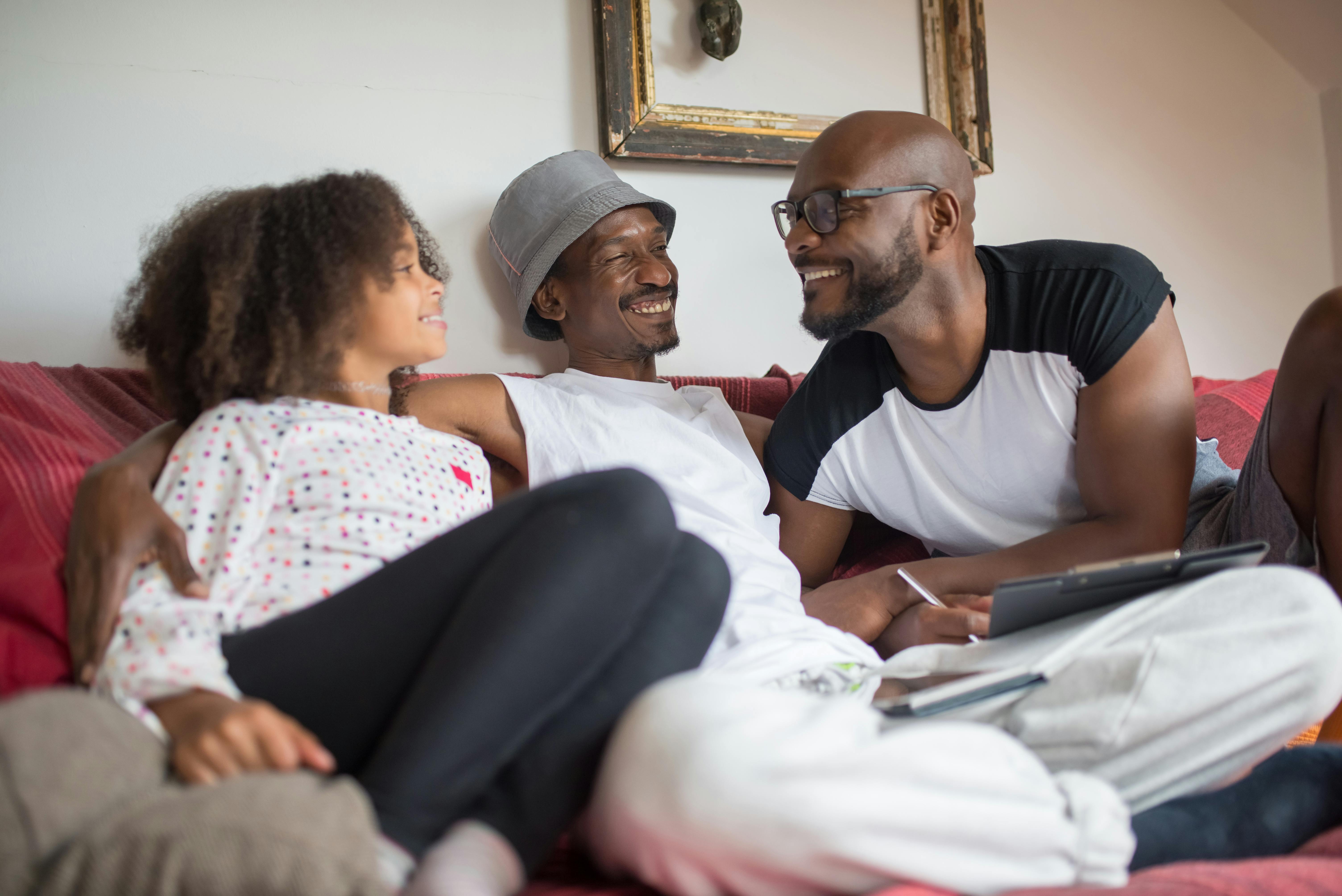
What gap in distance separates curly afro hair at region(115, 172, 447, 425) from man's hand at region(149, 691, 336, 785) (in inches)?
16.7

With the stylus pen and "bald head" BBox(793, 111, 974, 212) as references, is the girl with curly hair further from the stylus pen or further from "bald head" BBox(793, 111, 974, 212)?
"bald head" BBox(793, 111, 974, 212)

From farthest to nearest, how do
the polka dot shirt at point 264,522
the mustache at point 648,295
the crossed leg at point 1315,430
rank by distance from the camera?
1. the mustache at point 648,295
2. the crossed leg at point 1315,430
3. the polka dot shirt at point 264,522

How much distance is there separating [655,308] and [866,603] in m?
0.62

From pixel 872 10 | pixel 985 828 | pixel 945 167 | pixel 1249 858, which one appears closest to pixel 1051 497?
pixel 945 167

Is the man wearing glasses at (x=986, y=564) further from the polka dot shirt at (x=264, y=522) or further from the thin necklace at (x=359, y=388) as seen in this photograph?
the thin necklace at (x=359, y=388)

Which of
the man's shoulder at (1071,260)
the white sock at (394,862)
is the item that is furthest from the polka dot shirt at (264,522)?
the man's shoulder at (1071,260)

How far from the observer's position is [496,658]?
2.50 feet

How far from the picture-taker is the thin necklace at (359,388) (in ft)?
3.66

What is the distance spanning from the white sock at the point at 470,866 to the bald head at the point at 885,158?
1.17 metres

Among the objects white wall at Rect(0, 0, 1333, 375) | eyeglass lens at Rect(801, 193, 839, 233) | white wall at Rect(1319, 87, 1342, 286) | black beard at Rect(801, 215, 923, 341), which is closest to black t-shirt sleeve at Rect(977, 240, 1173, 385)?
black beard at Rect(801, 215, 923, 341)

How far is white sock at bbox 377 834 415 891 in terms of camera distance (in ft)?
2.27

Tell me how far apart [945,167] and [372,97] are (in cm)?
102

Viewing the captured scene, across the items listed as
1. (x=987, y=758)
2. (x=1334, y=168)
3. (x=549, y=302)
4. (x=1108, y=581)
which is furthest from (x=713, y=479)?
(x=1334, y=168)

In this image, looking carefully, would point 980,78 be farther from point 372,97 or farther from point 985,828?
point 985,828
